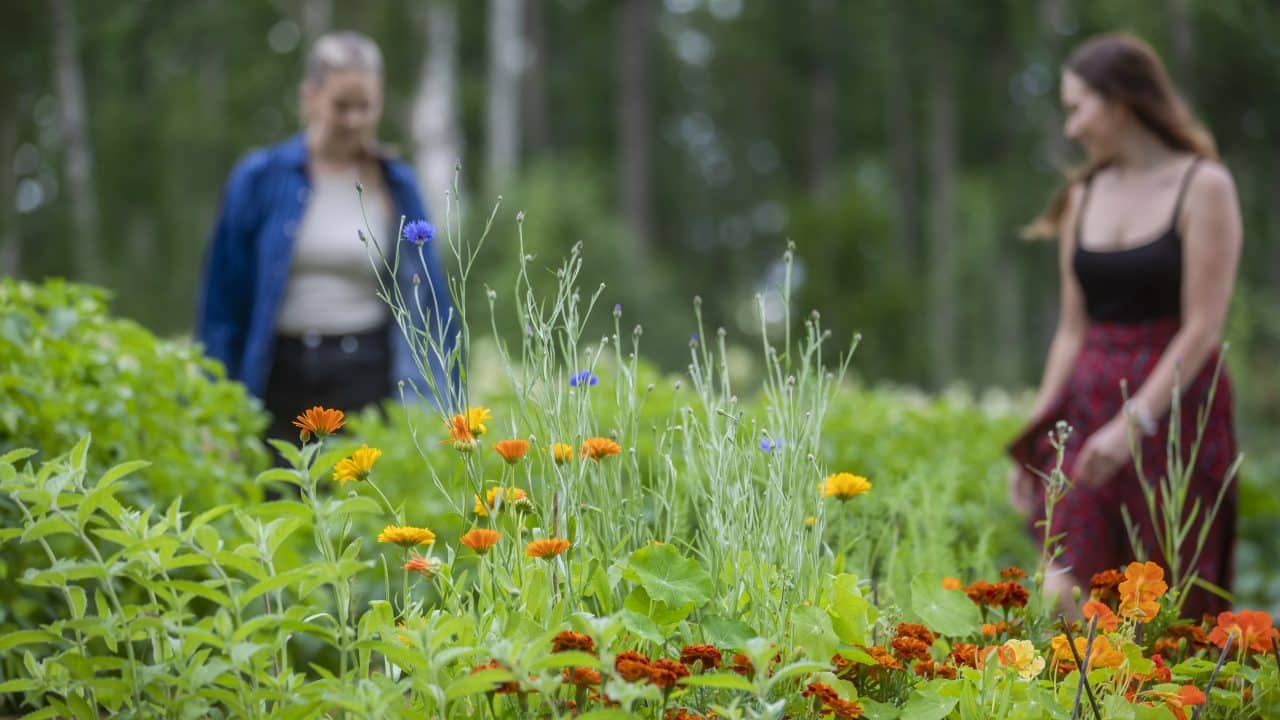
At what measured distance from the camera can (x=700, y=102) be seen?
3312 centimetres

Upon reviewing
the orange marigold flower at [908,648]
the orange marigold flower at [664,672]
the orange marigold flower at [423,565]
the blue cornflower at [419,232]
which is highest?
the blue cornflower at [419,232]

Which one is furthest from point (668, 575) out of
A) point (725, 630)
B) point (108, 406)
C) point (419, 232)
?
point (108, 406)

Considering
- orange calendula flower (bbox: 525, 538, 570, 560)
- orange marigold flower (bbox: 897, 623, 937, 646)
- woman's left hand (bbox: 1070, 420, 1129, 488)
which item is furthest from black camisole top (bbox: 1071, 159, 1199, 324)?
orange calendula flower (bbox: 525, 538, 570, 560)

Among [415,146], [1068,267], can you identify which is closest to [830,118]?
[415,146]

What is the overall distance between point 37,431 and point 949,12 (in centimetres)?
2324

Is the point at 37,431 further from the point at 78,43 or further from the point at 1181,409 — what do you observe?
the point at 78,43

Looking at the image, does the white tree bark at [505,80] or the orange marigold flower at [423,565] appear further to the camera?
the white tree bark at [505,80]

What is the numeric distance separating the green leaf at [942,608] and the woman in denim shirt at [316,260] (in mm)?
2049

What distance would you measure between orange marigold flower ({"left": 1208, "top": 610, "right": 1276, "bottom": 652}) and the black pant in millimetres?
2544

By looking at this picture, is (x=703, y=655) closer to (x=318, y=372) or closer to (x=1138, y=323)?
(x=1138, y=323)

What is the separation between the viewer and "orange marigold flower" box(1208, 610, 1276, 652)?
162cm

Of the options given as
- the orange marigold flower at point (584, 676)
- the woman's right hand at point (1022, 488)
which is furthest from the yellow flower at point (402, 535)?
the woman's right hand at point (1022, 488)

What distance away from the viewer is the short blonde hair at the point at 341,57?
11.2 feet

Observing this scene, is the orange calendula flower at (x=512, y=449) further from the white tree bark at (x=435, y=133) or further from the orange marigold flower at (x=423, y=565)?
the white tree bark at (x=435, y=133)
